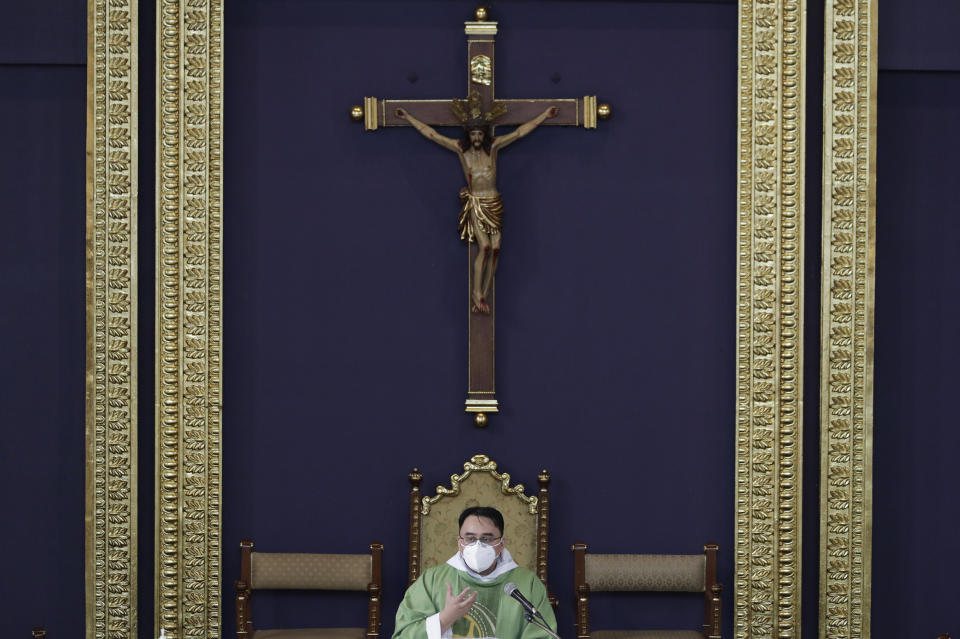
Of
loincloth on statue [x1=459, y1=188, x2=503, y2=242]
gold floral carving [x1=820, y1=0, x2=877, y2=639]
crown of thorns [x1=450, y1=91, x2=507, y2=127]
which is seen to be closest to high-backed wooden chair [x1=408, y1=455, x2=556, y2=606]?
loincloth on statue [x1=459, y1=188, x2=503, y2=242]

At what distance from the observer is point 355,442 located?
241 inches

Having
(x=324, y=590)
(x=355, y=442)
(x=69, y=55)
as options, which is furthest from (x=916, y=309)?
(x=69, y=55)

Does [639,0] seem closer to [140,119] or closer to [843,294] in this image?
[843,294]

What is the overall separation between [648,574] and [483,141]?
2.21 m

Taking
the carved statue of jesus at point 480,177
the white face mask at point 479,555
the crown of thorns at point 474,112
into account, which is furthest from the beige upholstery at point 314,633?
the crown of thorns at point 474,112

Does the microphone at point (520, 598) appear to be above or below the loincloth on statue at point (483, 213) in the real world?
below

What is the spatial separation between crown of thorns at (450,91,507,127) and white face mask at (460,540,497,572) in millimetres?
1963

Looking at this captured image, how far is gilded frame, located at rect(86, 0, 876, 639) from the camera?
5.92 metres

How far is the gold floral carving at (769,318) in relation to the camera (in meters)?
5.95

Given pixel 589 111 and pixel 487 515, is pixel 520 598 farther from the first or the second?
pixel 589 111

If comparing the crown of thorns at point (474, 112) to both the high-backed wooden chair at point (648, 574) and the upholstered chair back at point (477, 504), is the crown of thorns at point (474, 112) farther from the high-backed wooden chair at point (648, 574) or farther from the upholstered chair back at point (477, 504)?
the high-backed wooden chair at point (648, 574)

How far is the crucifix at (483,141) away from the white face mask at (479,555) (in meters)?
0.90

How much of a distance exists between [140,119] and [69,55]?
47cm

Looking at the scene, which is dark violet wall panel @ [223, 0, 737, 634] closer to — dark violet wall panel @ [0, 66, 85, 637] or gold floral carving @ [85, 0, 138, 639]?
gold floral carving @ [85, 0, 138, 639]
